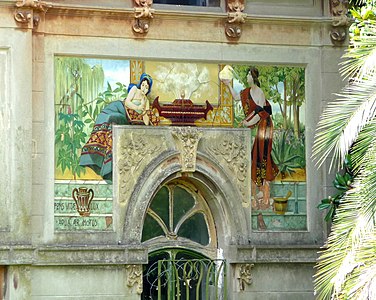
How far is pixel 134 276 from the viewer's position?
22.1m

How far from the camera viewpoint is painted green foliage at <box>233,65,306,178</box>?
23.5m

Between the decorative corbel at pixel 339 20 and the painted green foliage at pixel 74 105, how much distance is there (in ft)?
14.8

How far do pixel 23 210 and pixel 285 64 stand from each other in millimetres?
5642

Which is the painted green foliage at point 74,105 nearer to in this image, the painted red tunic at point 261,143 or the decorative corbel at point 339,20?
the painted red tunic at point 261,143

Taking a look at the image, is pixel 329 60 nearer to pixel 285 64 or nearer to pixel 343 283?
pixel 285 64

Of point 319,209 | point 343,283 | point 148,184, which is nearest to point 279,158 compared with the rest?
point 319,209

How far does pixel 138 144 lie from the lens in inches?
881

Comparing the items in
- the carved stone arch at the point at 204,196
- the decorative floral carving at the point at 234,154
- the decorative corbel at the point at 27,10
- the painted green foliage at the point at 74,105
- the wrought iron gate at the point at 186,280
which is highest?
the decorative corbel at the point at 27,10

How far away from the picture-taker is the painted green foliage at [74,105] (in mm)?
21922

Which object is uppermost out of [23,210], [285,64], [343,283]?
[285,64]

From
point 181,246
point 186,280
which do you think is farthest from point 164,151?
point 186,280

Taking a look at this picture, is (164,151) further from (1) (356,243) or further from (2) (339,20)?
(1) (356,243)

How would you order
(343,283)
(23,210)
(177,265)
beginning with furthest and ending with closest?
1. (177,265)
2. (23,210)
3. (343,283)

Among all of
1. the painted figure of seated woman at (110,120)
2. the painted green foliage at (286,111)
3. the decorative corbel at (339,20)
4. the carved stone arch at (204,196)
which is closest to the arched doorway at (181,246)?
the carved stone arch at (204,196)
